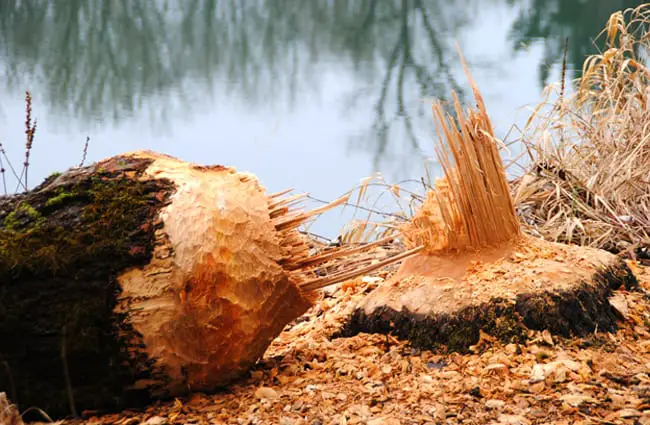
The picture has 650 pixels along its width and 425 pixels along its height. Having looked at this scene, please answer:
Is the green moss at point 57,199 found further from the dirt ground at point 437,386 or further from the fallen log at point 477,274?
the fallen log at point 477,274

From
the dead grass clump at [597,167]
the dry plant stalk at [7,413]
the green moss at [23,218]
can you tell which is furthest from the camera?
the dead grass clump at [597,167]

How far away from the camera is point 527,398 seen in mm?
1962

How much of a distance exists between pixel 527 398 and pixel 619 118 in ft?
9.61

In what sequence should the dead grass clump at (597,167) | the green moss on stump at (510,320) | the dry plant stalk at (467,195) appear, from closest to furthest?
the green moss on stump at (510,320) < the dry plant stalk at (467,195) < the dead grass clump at (597,167)

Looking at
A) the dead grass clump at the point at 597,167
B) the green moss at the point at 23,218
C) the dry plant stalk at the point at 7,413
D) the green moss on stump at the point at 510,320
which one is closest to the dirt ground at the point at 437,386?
the green moss on stump at the point at 510,320

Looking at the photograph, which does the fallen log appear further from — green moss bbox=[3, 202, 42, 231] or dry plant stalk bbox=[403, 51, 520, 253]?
green moss bbox=[3, 202, 42, 231]

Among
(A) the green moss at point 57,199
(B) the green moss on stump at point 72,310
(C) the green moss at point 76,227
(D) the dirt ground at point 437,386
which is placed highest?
(A) the green moss at point 57,199

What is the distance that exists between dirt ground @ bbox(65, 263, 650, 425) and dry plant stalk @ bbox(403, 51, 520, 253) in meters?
0.44

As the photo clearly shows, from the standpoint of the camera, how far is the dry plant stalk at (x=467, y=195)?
2480 mm

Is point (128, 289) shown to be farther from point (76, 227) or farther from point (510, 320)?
point (510, 320)

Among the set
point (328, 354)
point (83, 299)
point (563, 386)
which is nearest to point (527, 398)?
point (563, 386)

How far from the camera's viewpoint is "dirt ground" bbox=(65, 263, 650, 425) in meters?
1.89

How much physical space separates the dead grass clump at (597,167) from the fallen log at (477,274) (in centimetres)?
124

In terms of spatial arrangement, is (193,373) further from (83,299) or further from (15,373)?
(15,373)
